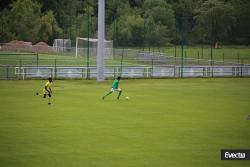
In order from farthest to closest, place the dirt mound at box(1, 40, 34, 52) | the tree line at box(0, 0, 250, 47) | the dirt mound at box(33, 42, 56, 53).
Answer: the tree line at box(0, 0, 250, 47) < the dirt mound at box(33, 42, 56, 53) < the dirt mound at box(1, 40, 34, 52)

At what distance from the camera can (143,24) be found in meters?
86.4

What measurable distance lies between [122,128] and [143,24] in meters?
61.5

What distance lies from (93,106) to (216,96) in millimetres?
10461

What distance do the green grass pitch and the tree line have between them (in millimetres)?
42805

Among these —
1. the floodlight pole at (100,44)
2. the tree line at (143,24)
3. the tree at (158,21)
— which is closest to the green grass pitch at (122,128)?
the floodlight pole at (100,44)

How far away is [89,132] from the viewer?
2450 cm

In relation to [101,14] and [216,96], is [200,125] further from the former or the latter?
[101,14]

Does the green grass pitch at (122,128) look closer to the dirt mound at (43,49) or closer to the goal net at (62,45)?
the goal net at (62,45)

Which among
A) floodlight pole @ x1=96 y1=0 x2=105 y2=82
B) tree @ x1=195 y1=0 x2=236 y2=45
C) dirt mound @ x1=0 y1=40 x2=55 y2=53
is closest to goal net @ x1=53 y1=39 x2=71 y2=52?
dirt mound @ x1=0 y1=40 x2=55 y2=53

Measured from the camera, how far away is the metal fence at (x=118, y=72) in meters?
52.6

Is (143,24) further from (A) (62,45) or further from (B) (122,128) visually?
(B) (122,128)

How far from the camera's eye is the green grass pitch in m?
19.4

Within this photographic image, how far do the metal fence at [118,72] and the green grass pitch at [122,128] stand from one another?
8.30m

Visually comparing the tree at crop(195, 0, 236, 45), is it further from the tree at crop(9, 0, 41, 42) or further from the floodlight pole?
the floodlight pole
